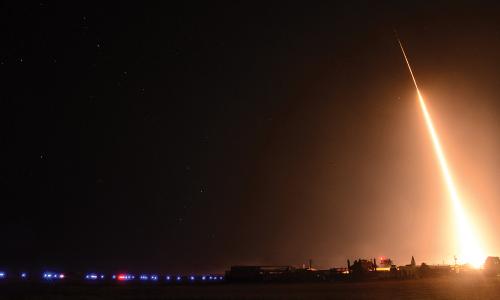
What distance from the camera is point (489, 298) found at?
32656 millimetres

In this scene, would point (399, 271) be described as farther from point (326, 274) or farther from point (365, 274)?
point (326, 274)

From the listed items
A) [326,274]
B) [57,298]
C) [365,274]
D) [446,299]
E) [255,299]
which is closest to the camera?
[446,299]

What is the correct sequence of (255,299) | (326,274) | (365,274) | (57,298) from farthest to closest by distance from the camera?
(326,274), (365,274), (57,298), (255,299)

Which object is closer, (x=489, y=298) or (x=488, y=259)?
(x=489, y=298)

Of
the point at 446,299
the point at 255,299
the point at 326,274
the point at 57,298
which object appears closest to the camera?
the point at 446,299

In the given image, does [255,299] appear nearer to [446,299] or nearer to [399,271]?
[446,299]

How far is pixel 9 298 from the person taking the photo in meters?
37.8

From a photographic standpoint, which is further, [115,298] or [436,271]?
→ [436,271]

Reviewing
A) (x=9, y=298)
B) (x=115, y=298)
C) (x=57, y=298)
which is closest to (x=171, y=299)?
(x=115, y=298)

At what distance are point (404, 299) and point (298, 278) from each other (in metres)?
70.4

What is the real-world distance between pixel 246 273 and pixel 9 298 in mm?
73806

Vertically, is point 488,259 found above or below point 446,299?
above

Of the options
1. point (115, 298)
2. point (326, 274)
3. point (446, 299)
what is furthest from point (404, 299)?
point (326, 274)

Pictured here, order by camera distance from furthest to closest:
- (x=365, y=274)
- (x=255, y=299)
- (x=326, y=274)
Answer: (x=326, y=274) → (x=365, y=274) → (x=255, y=299)
